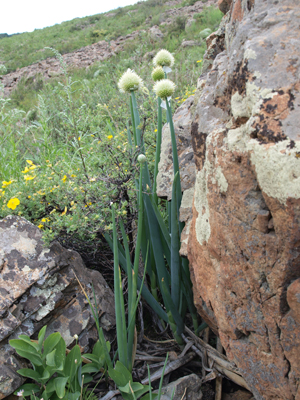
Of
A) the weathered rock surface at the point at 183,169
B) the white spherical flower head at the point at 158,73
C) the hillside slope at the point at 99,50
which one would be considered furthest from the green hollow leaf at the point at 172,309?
the hillside slope at the point at 99,50

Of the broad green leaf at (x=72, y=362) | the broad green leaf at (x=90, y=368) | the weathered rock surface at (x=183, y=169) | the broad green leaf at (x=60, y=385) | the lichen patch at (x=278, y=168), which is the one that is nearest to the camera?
the lichen patch at (x=278, y=168)

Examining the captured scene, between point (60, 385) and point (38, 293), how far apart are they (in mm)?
520

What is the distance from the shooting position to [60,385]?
1396mm

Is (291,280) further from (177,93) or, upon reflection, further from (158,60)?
(177,93)

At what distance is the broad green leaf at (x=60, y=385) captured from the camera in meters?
1.36

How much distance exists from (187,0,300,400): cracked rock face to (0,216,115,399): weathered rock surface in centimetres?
82

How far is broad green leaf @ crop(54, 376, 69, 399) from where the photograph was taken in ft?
4.45

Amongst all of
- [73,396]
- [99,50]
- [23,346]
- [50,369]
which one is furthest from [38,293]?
[99,50]

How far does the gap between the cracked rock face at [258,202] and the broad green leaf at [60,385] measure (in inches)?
30.1

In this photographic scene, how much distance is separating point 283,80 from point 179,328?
142 cm

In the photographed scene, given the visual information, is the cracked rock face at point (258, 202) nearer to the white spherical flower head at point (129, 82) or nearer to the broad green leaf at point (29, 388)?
the white spherical flower head at point (129, 82)

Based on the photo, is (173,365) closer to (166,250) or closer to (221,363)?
(221,363)

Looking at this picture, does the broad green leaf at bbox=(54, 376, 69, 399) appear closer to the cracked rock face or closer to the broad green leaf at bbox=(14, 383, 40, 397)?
the broad green leaf at bbox=(14, 383, 40, 397)

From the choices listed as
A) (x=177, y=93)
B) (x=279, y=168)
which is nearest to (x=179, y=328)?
(x=279, y=168)
